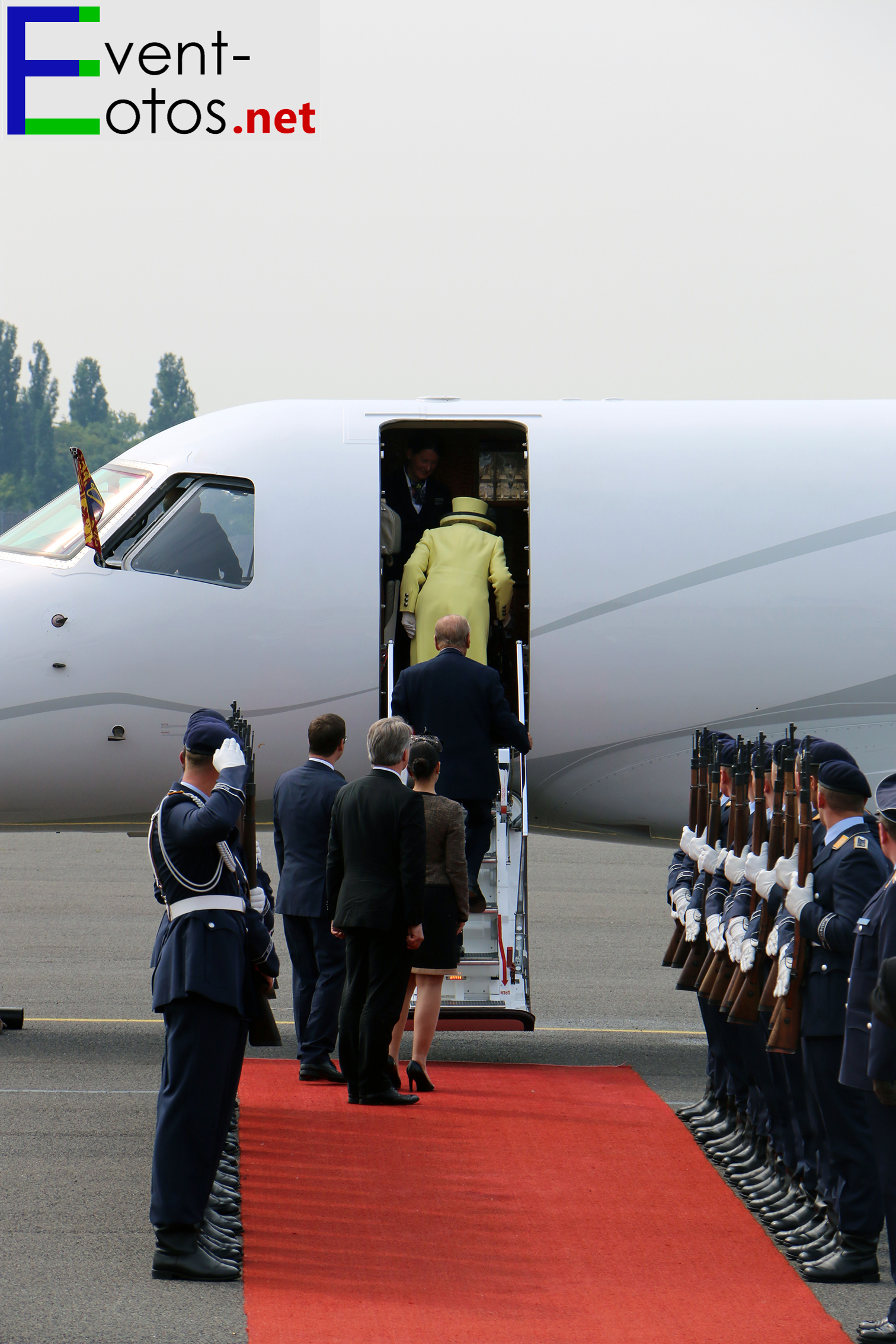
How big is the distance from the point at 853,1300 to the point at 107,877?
18.8 m

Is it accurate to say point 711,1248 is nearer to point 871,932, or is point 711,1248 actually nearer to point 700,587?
point 871,932

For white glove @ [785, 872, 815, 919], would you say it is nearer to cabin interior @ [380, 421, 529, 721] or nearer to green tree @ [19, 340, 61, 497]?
cabin interior @ [380, 421, 529, 721]

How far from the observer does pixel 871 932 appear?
5.03 metres

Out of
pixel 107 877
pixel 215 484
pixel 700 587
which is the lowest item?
pixel 107 877

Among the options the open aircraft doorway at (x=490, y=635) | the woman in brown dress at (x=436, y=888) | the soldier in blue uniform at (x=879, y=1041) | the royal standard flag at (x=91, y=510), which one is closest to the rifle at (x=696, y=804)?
the woman in brown dress at (x=436, y=888)

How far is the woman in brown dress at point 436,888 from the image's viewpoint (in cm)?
816

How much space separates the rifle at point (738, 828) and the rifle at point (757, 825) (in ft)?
0.34

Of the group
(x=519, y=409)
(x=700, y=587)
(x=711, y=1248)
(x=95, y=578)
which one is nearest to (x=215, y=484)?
(x=95, y=578)

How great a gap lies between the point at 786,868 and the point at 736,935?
0.63 m

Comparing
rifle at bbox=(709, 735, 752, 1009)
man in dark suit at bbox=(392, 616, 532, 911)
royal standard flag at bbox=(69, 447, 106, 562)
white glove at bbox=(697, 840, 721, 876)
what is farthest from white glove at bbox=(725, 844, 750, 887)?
royal standard flag at bbox=(69, 447, 106, 562)

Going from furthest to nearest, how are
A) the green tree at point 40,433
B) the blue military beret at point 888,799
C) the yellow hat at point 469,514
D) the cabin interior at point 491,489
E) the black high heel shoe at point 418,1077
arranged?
the green tree at point 40,433, the cabin interior at point 491,489, the yellow hat at point 469,514, the black high heel shoe at point 418,1077, the blue military beret at point 888,799

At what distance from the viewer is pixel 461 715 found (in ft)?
29.0

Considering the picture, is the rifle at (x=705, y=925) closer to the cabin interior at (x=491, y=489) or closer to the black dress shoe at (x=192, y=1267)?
the cabin interior at (x=491, y=489)

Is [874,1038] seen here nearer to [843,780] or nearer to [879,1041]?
[879,1041]
